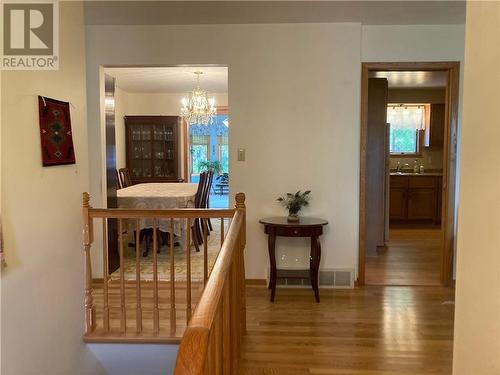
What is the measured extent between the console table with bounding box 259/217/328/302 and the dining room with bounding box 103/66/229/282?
0.62 metres

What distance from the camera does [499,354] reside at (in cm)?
135

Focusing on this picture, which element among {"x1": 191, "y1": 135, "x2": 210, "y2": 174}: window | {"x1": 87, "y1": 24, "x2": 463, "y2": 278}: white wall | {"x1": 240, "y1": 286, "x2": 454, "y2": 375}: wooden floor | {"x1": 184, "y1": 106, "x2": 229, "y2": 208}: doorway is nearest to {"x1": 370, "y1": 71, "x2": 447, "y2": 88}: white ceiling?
{"x1": 87, "y1": 24, "x2": 463, "y2": 278}: white wall

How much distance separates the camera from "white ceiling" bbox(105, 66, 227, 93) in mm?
5738

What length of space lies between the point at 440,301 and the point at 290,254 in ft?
4.50

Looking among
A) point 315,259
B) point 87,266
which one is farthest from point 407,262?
point 87,266

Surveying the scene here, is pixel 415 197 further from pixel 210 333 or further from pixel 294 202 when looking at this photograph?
pixel 210 333

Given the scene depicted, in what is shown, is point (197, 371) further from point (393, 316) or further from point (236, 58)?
point (236, 58)

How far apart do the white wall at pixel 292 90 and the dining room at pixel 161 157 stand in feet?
1.29

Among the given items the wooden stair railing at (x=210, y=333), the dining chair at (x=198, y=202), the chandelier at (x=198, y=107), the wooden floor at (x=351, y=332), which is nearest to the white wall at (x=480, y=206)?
the wooden stair railing at (x=210, y=333)

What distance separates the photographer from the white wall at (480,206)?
1398 mm

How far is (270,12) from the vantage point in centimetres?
360

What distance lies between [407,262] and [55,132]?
4.06 m

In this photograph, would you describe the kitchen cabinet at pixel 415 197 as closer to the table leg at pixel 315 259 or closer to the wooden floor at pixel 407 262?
the wooden floor at pixel 407 262

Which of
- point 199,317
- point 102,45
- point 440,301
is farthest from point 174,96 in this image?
point 199,317
